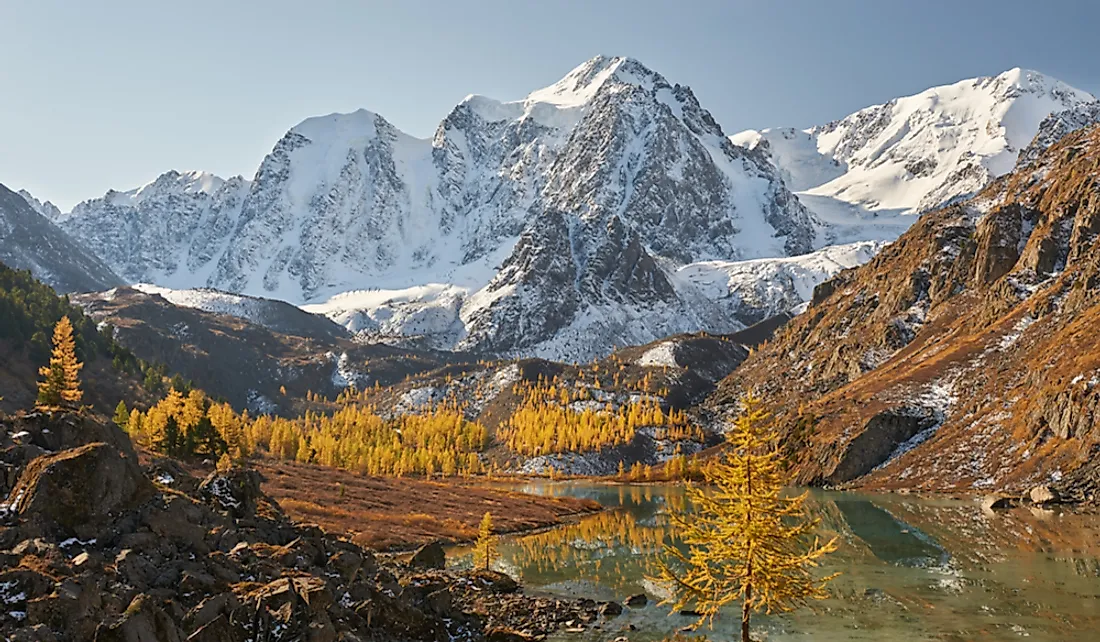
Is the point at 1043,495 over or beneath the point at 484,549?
over

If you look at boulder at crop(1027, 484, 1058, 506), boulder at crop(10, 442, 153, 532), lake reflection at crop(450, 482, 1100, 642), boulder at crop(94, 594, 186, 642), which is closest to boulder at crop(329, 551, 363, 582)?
boulder at crop(10, 442, 153, 532)

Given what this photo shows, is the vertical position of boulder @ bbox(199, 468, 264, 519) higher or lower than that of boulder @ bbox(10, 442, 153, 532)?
lower

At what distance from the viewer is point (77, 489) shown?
3412cm

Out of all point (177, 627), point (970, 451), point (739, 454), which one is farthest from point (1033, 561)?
point (970, 451)

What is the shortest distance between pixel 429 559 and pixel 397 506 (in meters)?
52.9

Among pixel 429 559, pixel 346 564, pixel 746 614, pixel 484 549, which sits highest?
pixel 746 614

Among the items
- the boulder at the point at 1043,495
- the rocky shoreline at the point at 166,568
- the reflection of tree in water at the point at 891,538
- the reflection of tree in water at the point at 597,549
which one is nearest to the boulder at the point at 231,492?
the rocky shoreline at the point at 166,568

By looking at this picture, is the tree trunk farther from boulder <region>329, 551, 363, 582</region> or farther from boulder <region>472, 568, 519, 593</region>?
boulder <region>472, 568, 519, 593</region>

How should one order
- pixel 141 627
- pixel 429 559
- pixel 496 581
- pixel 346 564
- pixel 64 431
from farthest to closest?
pixel 429 559, pixel 496 581, pixel 346 564, pixel 64 431, pixel 141 627

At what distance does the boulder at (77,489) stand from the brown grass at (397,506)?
2082 inches

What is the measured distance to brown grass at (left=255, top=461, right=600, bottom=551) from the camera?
9594 centimetres

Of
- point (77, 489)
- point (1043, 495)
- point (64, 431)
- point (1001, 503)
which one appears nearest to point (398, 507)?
point (64, 431)

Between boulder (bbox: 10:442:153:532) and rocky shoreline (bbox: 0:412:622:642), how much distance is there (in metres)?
0.06

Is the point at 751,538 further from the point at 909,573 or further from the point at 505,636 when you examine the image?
the point at 909,573
